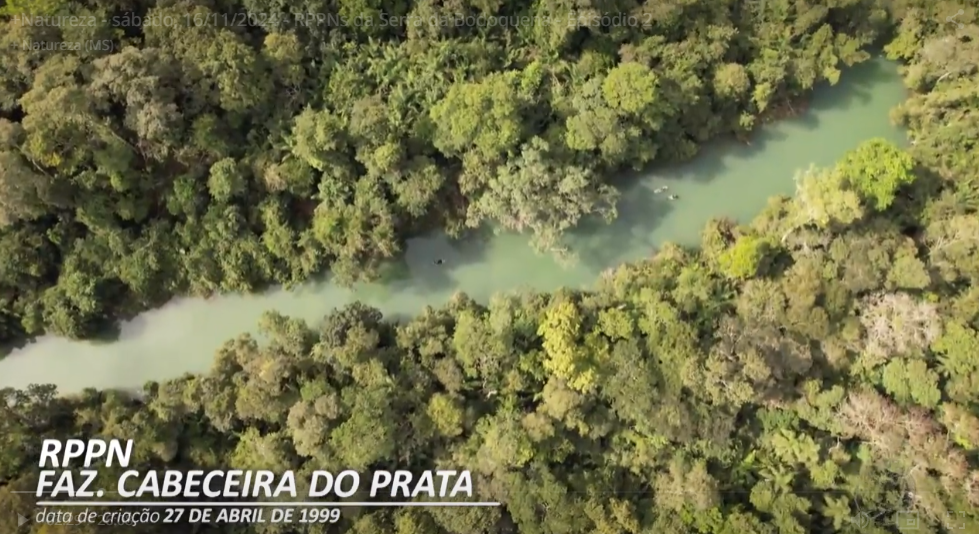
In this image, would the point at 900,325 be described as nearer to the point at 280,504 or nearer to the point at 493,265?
the point at 493,265

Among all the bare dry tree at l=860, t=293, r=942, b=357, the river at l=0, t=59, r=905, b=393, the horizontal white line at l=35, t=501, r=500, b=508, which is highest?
the river at l=0, t=59, r=905, b=393

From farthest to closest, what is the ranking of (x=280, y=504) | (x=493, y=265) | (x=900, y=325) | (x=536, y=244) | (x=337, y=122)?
(x=493, y=265) → (x=536, y=244) → (x=337, y=122) → (x=280, y=504) → (x=900, y=325)

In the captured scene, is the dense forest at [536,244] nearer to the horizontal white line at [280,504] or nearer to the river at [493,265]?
the horizontal white line at [280,504]

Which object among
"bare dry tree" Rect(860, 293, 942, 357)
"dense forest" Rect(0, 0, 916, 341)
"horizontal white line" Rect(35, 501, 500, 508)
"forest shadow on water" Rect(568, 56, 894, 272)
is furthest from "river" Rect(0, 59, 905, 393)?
"bare dry tree" Rect(860, 293, 942, 357)

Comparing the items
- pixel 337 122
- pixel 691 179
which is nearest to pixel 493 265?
pixel 337 122

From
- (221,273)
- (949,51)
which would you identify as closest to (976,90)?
(949,51)

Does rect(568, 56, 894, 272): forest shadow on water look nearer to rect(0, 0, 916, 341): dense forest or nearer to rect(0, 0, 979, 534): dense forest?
rect(0, 0, 916, 341): dense forest

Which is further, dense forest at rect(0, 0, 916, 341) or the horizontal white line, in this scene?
dense forest at rect(0, 0, 916, 341)
